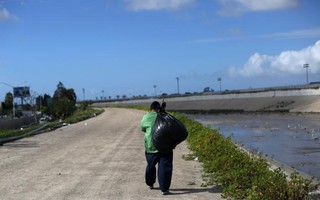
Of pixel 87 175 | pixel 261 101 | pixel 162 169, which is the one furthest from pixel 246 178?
pixel 261 101

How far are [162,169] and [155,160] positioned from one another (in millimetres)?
283

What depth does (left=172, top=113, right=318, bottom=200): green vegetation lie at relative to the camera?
24.2 feet

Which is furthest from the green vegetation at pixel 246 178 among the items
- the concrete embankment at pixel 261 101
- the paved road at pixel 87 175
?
the concrete embankment at pixel 261 101

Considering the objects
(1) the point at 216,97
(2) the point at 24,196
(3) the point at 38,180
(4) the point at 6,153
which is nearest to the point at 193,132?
(4) the point at 6,153

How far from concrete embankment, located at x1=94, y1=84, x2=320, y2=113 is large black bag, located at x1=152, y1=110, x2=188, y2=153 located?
5211 cm

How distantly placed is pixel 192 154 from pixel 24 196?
7152 millimetres

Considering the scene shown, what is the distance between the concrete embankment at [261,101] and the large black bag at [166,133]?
5211 centimetres

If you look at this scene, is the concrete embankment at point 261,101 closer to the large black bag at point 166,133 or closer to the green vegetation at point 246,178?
the green vegetation at point 246,178

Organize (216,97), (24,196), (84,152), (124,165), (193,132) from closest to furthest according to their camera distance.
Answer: (24,196)
(124,165)
(84,152)
(193,132)
(216,97)

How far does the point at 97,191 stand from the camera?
30.6 ft

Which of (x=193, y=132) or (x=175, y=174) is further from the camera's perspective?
(x=193, y=132)

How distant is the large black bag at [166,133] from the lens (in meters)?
8.91

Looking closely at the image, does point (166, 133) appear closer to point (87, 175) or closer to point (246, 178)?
point (246, 178)

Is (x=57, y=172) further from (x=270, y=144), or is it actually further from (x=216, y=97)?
(x=216, y=97)
